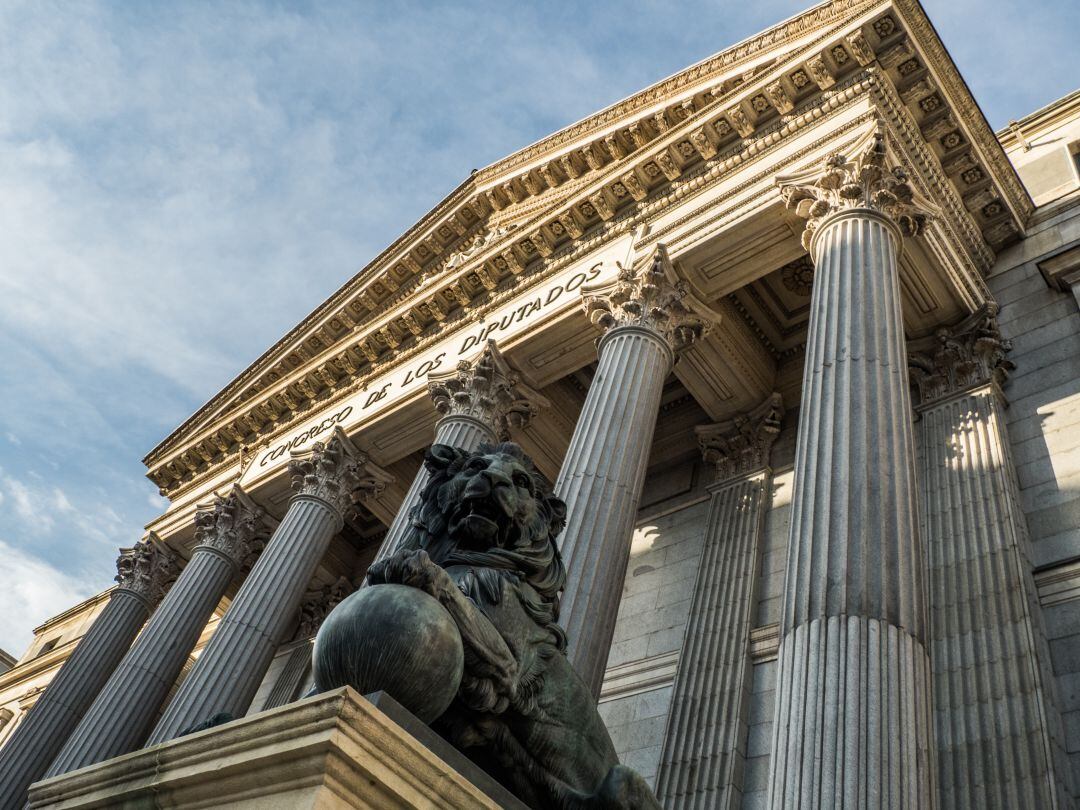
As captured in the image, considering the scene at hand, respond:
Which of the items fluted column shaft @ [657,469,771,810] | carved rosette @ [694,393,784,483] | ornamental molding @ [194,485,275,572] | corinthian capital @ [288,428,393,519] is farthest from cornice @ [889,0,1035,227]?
ornamental molding @ [194,485,275,572]

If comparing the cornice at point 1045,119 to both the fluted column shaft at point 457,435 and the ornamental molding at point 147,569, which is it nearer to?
the fluted column shaft at point 457,435

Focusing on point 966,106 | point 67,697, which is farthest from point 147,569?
point 966,106

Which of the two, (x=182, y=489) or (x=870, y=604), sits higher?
(x=182, y=489)

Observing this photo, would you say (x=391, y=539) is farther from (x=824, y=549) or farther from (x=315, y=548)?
(x=824, y=549)

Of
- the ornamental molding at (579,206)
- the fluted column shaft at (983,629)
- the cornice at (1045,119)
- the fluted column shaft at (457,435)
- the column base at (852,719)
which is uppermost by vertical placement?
the cornice at (1045,119)

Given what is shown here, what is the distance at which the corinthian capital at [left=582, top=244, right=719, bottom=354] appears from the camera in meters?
14.6

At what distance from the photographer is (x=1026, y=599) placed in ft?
37.4

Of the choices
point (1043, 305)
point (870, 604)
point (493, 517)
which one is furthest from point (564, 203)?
point (493, 517)

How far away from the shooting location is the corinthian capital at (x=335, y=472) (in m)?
20.0

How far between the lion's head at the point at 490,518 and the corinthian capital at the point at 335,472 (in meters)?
15.6

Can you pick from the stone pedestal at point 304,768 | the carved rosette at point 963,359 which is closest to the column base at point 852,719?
the stone pedestal at point 304,768

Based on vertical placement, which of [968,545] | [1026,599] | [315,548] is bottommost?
[1026,599]

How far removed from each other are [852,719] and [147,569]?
72.4 feet

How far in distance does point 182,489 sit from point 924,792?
22840mm
